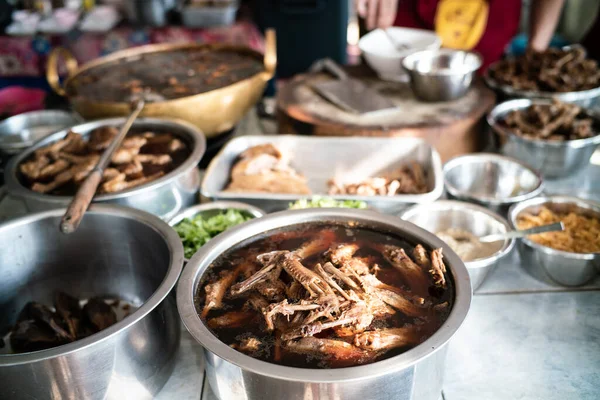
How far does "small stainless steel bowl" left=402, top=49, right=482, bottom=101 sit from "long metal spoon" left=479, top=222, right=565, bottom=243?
42.0 inches

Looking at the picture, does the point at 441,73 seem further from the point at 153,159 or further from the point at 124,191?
the point at 124,191

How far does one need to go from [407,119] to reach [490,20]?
1.72 metres

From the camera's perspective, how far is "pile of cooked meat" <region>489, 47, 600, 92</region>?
9.47ft

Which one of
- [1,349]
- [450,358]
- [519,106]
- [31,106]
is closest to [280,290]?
[450,358]

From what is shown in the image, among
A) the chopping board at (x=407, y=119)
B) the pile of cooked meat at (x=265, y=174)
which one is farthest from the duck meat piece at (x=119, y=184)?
the chopping board at (x=407, y=119)

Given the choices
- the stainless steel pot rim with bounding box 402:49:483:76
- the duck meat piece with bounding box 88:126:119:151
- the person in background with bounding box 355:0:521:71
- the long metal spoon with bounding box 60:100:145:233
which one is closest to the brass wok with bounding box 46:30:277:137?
the duck meat piece with bounding box 88:126:119:151

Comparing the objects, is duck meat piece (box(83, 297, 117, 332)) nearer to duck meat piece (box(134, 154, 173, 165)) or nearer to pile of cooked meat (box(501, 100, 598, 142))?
duck meat piece (box(134, 154, 173, 165))

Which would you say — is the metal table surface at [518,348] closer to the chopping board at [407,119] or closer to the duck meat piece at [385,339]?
the duck meat piece at [385,339]

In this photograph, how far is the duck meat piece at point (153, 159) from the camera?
2152mm

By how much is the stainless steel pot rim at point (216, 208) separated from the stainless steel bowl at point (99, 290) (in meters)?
0.28

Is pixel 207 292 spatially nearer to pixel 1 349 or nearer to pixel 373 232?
pixel 373 232

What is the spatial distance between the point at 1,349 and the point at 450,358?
1445 mm

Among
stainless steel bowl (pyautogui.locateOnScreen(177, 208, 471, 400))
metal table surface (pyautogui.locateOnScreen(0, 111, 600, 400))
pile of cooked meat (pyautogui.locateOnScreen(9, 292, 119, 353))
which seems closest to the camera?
stainless steel bowl (pyautogui.locateOnScreen(177, 208, 471, 400))

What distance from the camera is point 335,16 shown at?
5.96 meters
